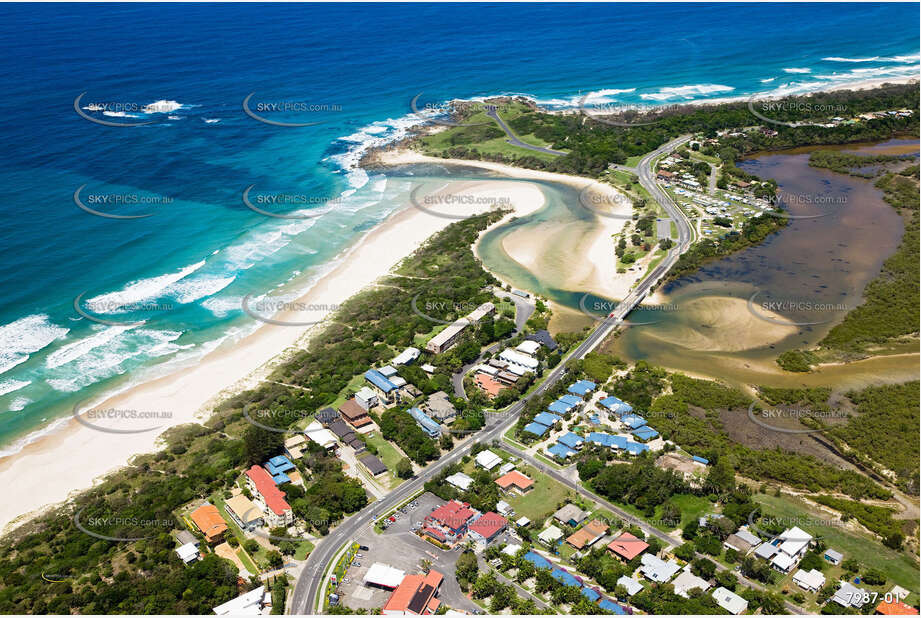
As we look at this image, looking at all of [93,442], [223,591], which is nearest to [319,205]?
[93,442]

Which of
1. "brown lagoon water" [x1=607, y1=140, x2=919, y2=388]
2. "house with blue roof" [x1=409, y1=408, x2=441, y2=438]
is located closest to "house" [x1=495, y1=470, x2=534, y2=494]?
"house with blue roof" [x1=409, y1=408, x2=441, y2=438]

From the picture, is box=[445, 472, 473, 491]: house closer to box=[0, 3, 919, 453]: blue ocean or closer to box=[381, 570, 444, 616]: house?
box=[381, 570, 444, 616]: house

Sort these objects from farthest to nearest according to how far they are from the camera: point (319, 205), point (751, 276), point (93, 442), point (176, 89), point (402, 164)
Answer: point (176, 89) < point (402, 164) < point (319, 205) < point (751, 276) < point (93, 442)

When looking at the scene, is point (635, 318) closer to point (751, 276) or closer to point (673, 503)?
point (751, 276)

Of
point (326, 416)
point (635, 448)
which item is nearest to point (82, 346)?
Result: point (326, 416)

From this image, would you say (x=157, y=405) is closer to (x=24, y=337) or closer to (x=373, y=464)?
(x=24, y=337)
